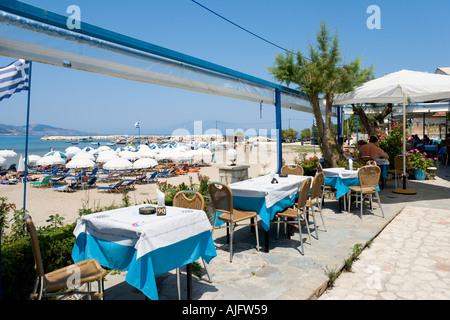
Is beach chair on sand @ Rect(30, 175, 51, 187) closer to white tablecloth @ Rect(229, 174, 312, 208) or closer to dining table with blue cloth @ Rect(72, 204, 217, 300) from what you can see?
white tablecloth @ Rect(229, 174, 312, 208)

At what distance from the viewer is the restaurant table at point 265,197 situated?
13.8 ft

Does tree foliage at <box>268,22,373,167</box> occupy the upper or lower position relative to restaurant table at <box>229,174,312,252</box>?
upper

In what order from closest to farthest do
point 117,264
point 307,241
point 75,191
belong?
point 117,264
point 307,241
point 75,191

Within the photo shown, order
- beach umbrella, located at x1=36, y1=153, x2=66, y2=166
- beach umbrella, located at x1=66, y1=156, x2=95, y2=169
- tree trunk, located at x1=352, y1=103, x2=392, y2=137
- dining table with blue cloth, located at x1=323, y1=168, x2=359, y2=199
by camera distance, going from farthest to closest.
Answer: beach umbrella, located at x1=36, y1=153, x2=66, y2=166
beach umbrella, located at x1=66, y1=156, x2=95, y2=169
tree trunk, located at x1=352, y1=103, x2=392, y2=137
dining table with blue cloth, located at x1=323, y1=168, x2=359, y2=199

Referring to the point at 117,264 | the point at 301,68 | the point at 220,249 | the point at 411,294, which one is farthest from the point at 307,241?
the point at 301,68

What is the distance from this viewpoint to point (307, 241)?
4797mm

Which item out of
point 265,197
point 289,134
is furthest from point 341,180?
point 289,134

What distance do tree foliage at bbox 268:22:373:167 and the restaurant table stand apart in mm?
4429

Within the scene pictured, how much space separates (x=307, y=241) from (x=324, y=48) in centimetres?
590

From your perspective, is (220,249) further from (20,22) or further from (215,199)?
(20,22)

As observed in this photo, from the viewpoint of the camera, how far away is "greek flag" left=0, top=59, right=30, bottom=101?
201 inches

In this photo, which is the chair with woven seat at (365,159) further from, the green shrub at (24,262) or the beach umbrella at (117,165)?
the beach umbrella at (117,165)

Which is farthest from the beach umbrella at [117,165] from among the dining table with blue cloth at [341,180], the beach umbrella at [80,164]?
the dining table with blue cloth at [341,180]

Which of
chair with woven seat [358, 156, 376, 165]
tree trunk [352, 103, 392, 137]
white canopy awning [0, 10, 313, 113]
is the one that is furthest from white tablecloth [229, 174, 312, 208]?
tree trunk [352, 103, 392, 137]
